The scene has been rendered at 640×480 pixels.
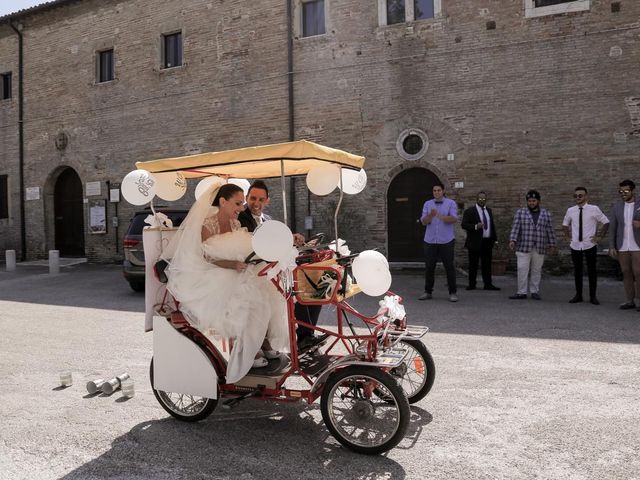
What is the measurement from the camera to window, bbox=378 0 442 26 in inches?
503

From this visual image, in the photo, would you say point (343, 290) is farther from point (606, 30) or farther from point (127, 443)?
point (606, 30)

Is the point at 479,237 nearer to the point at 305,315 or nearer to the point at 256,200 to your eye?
the point at 256,200

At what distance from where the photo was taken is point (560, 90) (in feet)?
38.0

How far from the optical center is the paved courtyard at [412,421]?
2943mm

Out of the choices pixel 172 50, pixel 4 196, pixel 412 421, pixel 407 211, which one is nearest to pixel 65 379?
pixel 412 421

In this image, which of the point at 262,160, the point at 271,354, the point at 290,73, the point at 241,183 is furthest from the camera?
the point at 290,73

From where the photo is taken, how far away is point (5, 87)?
19344mm

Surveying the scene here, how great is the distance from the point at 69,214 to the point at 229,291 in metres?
16.9

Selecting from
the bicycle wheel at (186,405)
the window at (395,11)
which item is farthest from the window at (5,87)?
the bicycle wheel at (186,405)

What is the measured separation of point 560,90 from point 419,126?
325cm

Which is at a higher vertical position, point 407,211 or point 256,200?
point 407,211

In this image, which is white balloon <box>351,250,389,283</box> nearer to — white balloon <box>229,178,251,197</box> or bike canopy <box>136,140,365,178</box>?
bike canopy <box>136,140,365,178</box>

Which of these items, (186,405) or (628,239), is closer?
(186,405)

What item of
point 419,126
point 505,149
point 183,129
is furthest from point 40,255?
point 505,149
